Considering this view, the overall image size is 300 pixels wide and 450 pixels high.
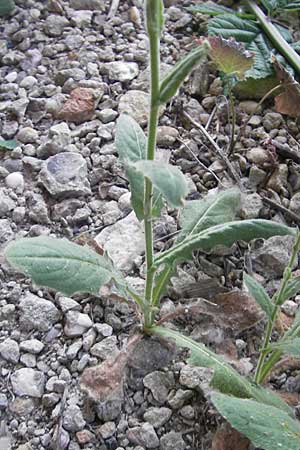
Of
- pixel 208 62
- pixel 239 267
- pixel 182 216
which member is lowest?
pixel 239 267

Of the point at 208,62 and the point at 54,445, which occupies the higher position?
the point at 208,62

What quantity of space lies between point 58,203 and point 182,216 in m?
0.31

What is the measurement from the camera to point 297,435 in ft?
3.13

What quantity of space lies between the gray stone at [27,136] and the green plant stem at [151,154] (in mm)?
539

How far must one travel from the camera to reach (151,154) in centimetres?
96

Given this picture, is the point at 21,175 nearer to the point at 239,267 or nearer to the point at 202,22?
the point at 239,267

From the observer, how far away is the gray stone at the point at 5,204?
136 cm

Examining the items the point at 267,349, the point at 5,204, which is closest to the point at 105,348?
the point at 267,349

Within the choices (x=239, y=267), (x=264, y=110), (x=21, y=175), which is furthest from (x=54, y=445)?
(x=264, y=110)

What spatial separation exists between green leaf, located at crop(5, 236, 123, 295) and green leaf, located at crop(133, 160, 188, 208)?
0.27 m

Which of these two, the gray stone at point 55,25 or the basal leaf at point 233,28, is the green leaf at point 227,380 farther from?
the gray stone at point 55,25

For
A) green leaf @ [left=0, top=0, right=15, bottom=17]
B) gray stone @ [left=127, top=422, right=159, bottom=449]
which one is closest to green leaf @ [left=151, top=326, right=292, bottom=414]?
gray stone @ [left=127, top=422, right=159, bottom=449]

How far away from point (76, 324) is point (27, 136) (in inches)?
20.1

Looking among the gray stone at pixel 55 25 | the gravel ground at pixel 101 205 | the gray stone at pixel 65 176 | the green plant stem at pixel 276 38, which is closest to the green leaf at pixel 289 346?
the gravel ground at pixel 101 205
